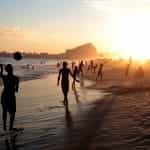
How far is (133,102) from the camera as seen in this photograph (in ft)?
55.5

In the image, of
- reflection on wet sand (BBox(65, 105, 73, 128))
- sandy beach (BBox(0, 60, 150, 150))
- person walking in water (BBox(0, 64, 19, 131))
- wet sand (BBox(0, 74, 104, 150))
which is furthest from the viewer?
reflection on wet sand (BBox(65, 105, 73, 128))

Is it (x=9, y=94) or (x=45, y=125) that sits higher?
(x=9, y=94)

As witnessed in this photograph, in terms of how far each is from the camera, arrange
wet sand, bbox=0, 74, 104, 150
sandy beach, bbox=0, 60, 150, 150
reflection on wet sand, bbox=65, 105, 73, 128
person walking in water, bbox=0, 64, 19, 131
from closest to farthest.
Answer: sandy beach, bbox=0, 60, 150, 150 → wet sand, bbox=0, 74, 104, 150 → person walking in water, bbox=0, 64, 19, 131 → reflection on wet sand, bbox=65, 105, 73, 128

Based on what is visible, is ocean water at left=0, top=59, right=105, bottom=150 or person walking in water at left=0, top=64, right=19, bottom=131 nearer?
ocean water at left=0, top=59, right=105, bottom=150

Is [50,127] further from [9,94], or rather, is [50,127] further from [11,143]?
[11,143]

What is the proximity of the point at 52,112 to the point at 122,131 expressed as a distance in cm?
481

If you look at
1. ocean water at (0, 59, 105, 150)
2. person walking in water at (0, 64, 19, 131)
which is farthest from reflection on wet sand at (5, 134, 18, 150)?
person walking in water at (0, 64, 19, 131)

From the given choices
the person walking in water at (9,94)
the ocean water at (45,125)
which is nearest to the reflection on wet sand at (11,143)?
the ocean water at (45,125)

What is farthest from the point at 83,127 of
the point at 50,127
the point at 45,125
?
the point at 45,125

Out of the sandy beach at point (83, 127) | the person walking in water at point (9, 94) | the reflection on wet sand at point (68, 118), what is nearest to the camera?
the sandy beach at point (83, 127)

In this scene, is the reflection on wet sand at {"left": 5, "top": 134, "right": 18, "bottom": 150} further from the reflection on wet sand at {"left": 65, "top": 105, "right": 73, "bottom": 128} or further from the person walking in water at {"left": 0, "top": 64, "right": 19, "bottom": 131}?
the reflection on wet sand at {"left": 65, "top": 105, "right": 73, "bottom": 128}

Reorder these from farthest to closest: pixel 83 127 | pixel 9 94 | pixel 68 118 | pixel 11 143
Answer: pixel 68 118
pixel 83 127
pixel 9 94
pixel 11 143

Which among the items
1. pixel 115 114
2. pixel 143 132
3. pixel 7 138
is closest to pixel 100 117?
pixel 115 114

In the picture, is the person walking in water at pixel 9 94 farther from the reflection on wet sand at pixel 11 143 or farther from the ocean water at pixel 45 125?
the reflection on wet sand at pixel 11 143
